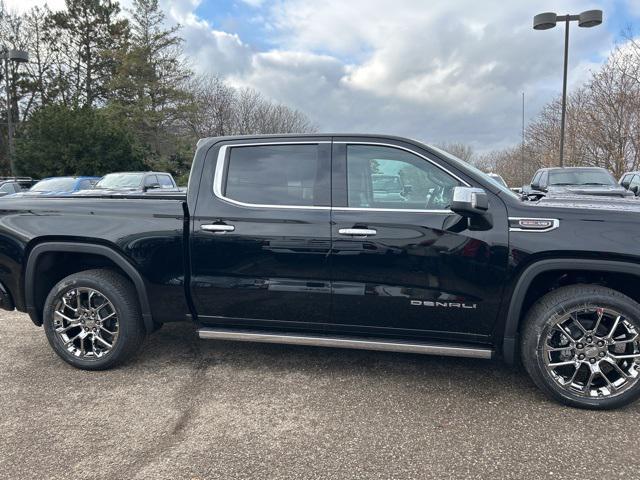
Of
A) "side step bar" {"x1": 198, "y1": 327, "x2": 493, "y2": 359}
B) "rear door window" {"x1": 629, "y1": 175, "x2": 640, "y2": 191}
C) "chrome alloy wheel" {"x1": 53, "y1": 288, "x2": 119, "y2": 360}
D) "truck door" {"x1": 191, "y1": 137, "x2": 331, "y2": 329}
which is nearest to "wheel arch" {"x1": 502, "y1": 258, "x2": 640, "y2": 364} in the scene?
"side step bar" {"x1": 198, "y1": 327, "x2": 493, "y2": 359}

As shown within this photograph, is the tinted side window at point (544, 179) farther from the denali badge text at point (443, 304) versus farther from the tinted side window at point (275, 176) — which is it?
the tinted side window at point (275, 176)

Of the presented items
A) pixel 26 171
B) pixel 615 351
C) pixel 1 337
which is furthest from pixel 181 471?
pixel 26 171

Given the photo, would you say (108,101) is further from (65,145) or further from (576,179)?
(576,179)

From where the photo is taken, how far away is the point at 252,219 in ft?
11.3

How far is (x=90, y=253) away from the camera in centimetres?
372

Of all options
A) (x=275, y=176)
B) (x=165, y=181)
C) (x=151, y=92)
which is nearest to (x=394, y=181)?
(x=275, y=176)

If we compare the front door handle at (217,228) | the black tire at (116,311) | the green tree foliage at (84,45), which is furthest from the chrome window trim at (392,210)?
the green tree foliage at (84,45)

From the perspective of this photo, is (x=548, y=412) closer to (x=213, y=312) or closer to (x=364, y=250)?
(x=364, y=250)

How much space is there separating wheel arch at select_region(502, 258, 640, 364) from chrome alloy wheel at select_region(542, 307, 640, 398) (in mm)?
214

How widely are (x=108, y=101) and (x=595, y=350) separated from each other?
33.7m

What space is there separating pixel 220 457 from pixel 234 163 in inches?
83.0

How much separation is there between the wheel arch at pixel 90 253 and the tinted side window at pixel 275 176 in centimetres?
98

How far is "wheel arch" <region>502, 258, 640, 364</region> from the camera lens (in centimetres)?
299

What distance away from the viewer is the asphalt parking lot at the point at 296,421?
100 inches
